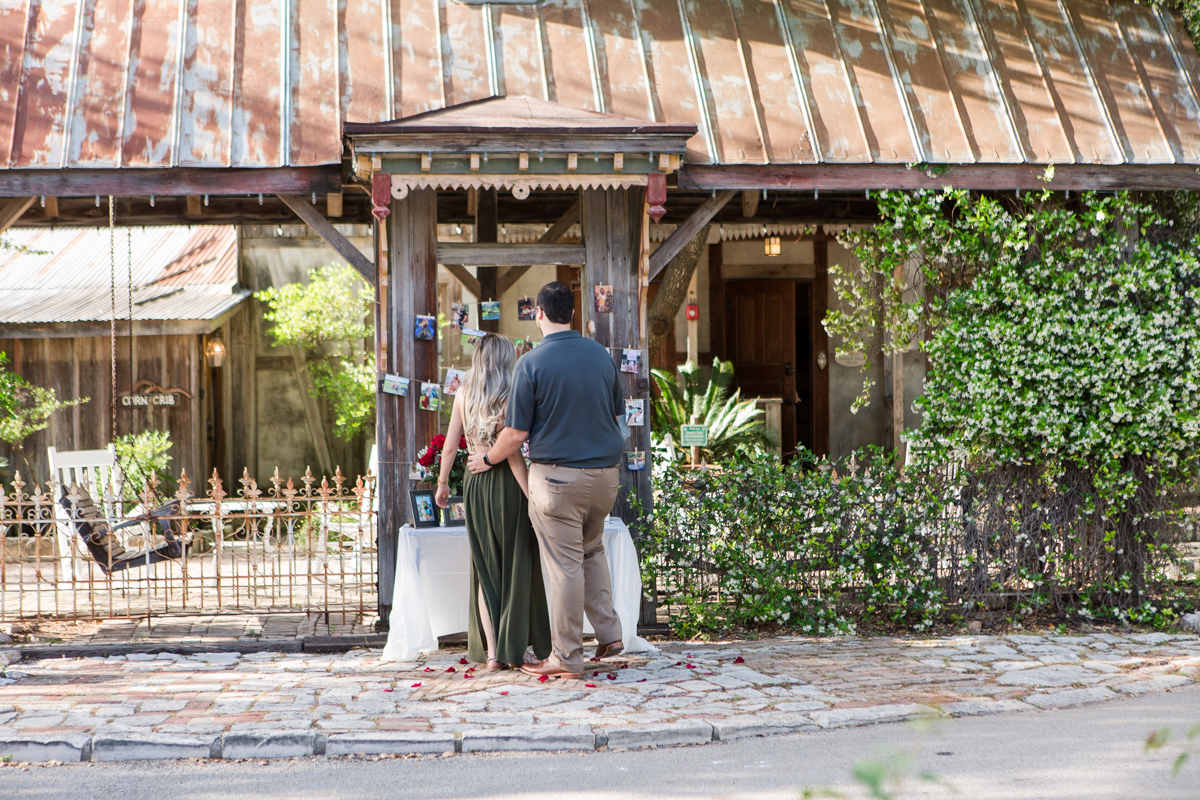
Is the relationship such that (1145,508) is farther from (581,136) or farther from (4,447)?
(4,447)

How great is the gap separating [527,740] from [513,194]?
3.10 meters

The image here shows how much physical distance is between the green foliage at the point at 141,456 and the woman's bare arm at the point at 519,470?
6.81 meters

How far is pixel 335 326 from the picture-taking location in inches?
535

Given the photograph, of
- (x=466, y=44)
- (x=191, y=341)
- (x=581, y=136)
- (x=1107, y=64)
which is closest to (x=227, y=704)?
(x=581, y=136)

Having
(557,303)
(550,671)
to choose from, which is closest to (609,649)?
(550,671)

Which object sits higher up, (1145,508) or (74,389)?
(74,389)

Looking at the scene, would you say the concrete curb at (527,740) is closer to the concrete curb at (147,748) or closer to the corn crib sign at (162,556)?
the concrete curb at (147,748)

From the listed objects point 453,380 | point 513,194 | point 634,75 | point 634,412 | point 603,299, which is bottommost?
point 634,412

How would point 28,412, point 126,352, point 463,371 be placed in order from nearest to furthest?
1. point 463,371
2. point 28,412
3. point 126,352

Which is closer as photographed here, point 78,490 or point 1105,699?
point 1105,699

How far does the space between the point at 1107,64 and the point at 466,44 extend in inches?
180

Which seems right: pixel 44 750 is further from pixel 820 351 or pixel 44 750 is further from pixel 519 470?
→ pixel 820 351

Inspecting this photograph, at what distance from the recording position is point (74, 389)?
506 inches

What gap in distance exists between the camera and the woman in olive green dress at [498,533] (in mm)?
5566
